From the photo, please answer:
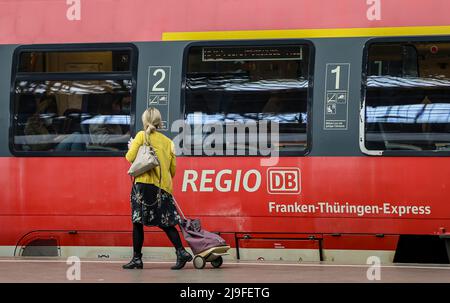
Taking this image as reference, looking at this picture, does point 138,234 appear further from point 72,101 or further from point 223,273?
point 72,101

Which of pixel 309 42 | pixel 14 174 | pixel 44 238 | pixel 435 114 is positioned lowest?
pixel 44 238

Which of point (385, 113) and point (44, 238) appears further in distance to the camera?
point (44, 238)

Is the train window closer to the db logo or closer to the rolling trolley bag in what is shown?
the db logo

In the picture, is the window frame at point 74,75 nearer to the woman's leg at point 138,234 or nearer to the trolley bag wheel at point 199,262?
the woman's leg at point 138,234

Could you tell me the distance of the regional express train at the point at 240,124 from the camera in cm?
1210

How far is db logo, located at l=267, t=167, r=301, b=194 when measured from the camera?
485 inches

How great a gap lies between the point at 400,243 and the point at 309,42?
2.62 m

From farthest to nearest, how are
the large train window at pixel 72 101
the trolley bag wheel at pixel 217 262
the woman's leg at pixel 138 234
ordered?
the large train window at pixel 72 101
the trolley bag wheel at pixel 217 262
the woman's leg at pixel 138 234

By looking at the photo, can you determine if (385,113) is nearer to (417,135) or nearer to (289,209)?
(417,135)

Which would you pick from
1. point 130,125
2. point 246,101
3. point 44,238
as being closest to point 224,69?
point 246,101

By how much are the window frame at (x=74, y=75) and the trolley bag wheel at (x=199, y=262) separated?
202 centimetres

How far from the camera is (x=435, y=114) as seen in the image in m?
12.1

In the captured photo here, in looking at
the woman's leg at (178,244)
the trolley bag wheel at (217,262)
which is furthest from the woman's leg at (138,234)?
the trolley bag wheel at (217,262)

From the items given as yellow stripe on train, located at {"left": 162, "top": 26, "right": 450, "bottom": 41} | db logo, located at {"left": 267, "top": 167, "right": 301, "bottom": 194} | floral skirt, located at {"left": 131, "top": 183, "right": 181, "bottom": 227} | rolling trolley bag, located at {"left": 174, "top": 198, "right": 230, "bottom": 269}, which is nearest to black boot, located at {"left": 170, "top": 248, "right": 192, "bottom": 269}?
rolling trolley bag, located at {"left": 174, "top": 198, "right": 230, "bottom": 269}
